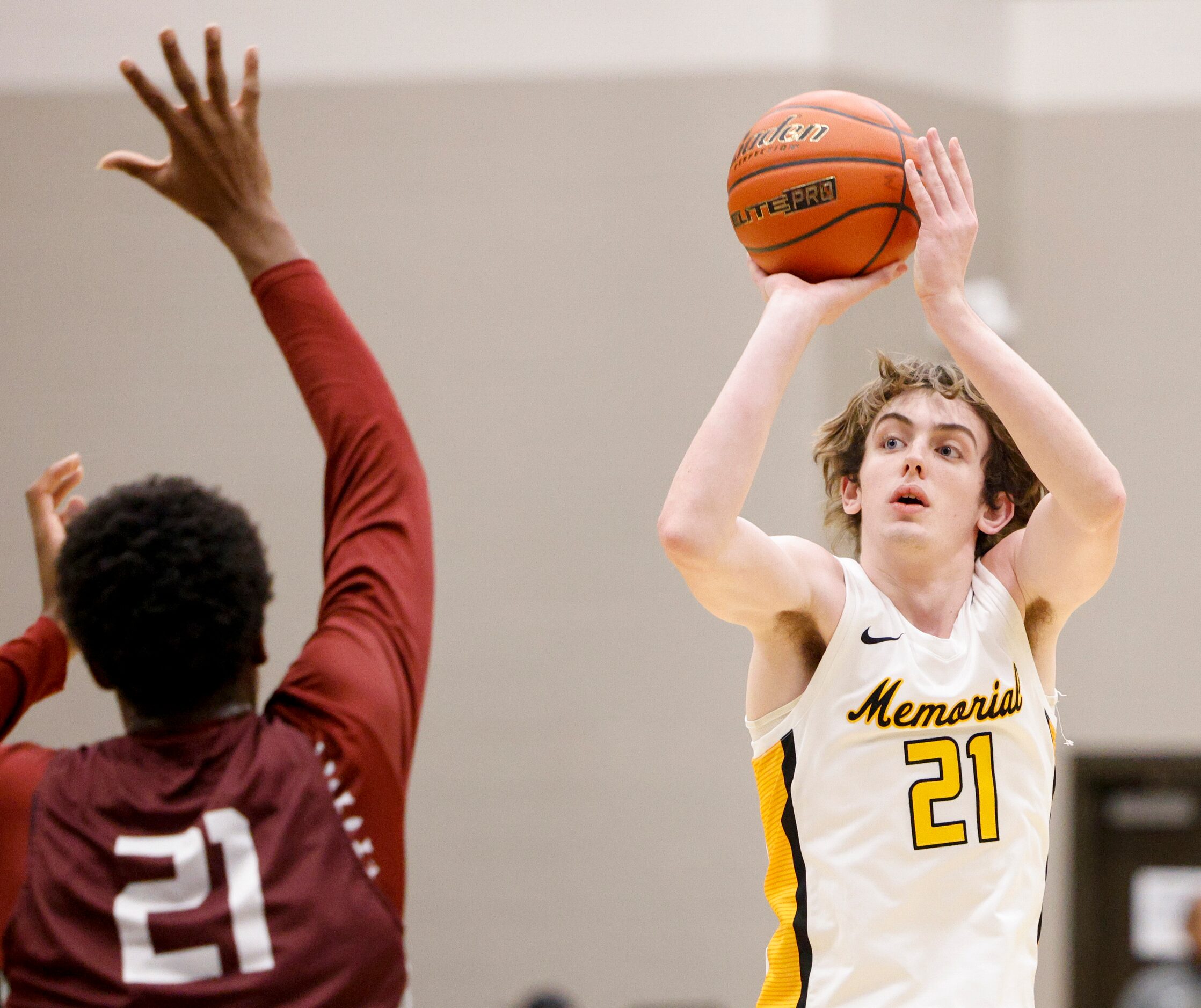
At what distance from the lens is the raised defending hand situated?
1956 mm

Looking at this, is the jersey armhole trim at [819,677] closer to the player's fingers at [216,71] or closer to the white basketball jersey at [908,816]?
the white basketball jersey at [908,816]

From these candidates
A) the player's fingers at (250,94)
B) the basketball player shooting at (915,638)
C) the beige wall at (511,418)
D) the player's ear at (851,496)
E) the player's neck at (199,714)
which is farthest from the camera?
the beige wall at (511,418)

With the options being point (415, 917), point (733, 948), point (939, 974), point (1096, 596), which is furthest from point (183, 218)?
point (939, 974)

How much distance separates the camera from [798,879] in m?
2.56

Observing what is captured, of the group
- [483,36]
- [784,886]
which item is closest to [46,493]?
[784,886]

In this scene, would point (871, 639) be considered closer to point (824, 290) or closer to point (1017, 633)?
point (1017, 633)

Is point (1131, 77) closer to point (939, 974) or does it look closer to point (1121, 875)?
point (1121, 875)

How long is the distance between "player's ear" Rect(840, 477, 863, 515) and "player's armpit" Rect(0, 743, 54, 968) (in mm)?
1644

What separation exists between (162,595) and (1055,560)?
162 cm

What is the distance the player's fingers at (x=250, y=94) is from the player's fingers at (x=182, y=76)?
0.06 m

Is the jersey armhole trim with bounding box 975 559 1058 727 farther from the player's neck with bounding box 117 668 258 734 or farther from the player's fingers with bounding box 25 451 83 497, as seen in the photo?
the player's fingers with bounding box 25 451 83 497

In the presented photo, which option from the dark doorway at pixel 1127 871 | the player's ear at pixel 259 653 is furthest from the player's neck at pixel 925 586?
the dark doorway at pixel 1127 871

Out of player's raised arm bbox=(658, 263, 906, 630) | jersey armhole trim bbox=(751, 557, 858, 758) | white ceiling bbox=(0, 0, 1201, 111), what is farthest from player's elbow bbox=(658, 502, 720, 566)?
white ceiling bbox=(0, 0, 1201, 111)

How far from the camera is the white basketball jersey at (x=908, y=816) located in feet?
8.00
